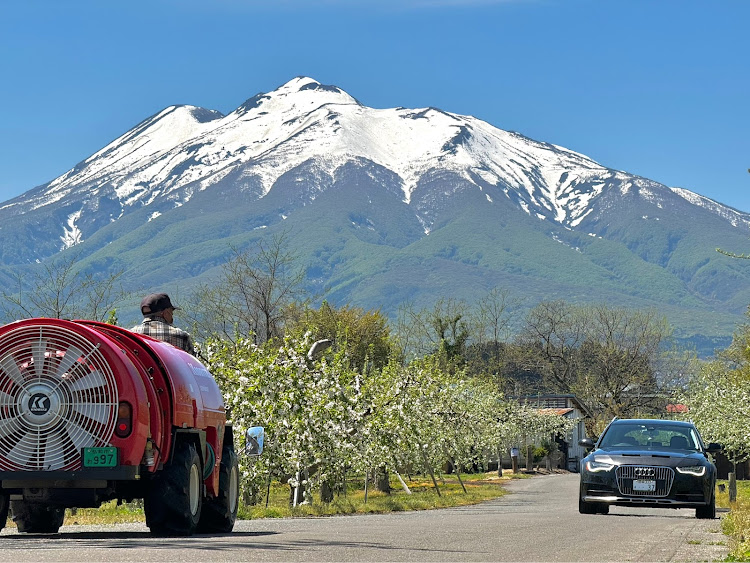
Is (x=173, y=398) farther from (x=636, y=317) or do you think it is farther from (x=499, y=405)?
(x=636, y=317)

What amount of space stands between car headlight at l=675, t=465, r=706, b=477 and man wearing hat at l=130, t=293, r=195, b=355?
32.6 feet

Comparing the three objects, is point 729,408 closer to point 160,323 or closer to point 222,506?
point 222,506

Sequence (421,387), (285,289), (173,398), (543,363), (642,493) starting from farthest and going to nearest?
(543,363) → (285,289) → (421,387) → (642,493) → (173,398)

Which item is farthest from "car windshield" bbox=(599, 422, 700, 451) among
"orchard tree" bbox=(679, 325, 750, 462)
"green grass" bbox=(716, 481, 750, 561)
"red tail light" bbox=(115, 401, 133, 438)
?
"orchard tree" bbox=(679, 325, 750, 462)

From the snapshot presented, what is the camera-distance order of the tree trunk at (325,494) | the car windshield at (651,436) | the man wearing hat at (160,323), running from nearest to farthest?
the man wearing hat at (160,323), the car windshield at (651,436), the tree trunk at (325,494)

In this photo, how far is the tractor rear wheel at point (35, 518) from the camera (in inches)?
574

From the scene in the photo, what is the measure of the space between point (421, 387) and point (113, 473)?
1241 inches

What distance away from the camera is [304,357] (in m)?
28.8

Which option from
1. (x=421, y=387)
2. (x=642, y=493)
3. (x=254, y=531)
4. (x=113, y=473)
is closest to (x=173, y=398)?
(x=113, y=473)

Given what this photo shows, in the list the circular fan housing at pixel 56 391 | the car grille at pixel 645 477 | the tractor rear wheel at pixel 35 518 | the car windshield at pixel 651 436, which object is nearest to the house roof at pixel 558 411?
the car windshield at pixel 651 436

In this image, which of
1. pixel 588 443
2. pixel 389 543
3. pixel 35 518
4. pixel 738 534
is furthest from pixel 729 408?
pixel 389 543

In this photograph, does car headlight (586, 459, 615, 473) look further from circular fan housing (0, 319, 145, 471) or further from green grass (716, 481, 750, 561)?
circular fan housing (0, 319, 145, 471)

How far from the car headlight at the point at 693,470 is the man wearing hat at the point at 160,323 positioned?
9.93 metres

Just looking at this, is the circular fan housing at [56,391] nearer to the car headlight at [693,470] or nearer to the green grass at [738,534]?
the green grass at [738,534]
